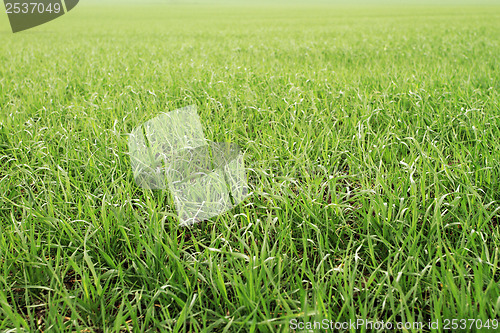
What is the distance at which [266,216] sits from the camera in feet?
6.40

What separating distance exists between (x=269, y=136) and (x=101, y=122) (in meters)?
1.48

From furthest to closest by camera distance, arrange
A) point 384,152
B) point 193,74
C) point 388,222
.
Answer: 1. point 193,74
2. point 384,152
3. point 388,222

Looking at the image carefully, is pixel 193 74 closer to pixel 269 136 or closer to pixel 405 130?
pixel 269 136

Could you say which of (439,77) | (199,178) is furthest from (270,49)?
(199,178)

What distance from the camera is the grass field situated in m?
1.36

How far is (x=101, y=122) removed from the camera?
3031 millimetres

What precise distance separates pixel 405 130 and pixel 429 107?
0.44m

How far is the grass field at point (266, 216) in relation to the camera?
1.36 metres

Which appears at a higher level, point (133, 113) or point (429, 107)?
point (133, 113)

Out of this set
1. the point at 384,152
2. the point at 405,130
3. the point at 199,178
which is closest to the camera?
the point at 199,178

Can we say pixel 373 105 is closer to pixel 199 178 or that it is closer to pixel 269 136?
pixel 269 136

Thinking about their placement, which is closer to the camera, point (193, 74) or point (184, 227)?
point (184, 227)

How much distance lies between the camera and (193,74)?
4.88m

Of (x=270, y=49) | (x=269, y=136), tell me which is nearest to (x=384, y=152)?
(x=269, y=136)
